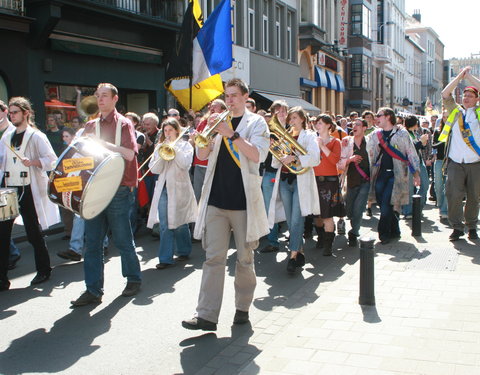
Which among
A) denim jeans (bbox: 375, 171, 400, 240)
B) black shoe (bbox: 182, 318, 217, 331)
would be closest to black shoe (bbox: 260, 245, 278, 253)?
denim jeans (bbox: 375, 171, 400, 240)

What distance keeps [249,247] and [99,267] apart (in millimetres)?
1602

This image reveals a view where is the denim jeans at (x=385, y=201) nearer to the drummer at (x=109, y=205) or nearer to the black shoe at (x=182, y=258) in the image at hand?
the black shoe at (x=182, y=258)

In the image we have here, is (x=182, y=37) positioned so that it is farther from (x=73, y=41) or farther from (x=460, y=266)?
(x=460, y=266)

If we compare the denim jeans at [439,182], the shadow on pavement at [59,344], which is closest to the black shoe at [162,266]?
the shadow on pavement at [59,344]

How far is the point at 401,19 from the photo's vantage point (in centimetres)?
6425

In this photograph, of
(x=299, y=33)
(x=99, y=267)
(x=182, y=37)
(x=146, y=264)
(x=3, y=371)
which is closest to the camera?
(x=3, y=371)

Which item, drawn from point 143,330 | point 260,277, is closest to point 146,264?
point 260,277

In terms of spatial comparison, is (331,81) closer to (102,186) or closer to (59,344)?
(102,186)

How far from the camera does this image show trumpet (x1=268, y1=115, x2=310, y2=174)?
7074mm

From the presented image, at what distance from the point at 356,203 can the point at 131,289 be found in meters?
3.96

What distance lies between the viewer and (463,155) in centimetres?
869

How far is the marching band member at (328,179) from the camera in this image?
8078 mm

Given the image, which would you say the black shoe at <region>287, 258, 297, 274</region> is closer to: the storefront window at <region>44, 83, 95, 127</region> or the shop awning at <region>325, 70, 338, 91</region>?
the storefront window at <region>44, 83, 95, 127</region>

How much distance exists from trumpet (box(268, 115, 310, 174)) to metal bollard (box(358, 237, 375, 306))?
1.84 m
